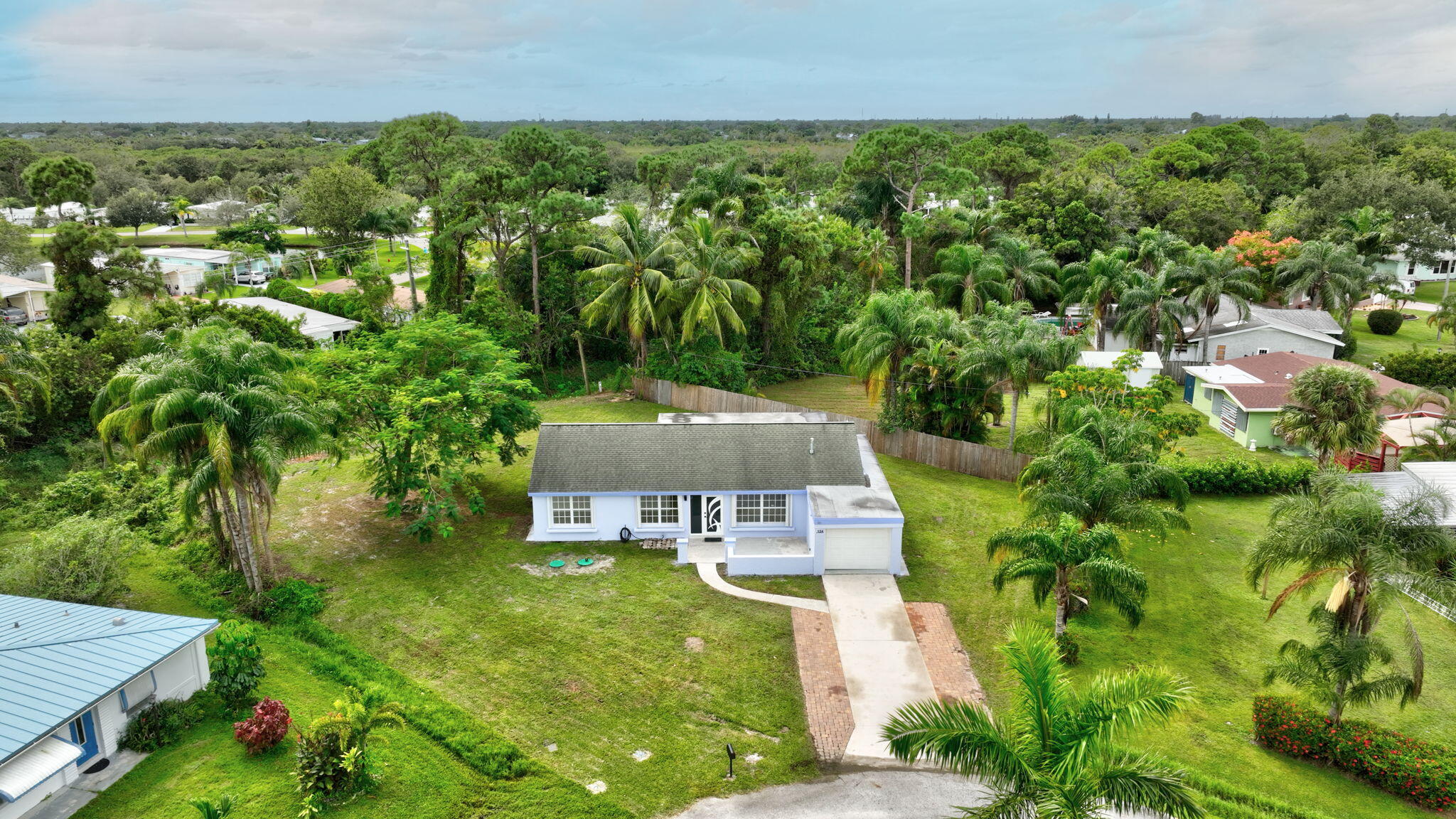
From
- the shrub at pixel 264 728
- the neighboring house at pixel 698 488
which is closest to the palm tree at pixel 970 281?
the neighboring house at pixel 698 488

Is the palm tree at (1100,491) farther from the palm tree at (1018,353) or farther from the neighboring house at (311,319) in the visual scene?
the neighboring house at (311,319)

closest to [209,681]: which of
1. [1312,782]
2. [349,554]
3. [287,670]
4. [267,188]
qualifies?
[287,670]

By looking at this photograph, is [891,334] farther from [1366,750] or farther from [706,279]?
[1366,750]

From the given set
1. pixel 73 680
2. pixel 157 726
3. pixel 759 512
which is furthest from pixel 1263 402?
pixel 73 680

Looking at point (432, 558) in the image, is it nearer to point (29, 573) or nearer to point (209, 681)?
point (209, 681)

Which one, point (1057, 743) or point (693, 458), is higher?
point (1057, 743)

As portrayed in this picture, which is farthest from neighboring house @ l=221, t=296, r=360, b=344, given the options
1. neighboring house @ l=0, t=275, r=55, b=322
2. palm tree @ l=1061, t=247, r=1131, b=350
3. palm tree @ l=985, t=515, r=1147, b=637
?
palm tree @ l=1061, t=247, r=1131, b=350
